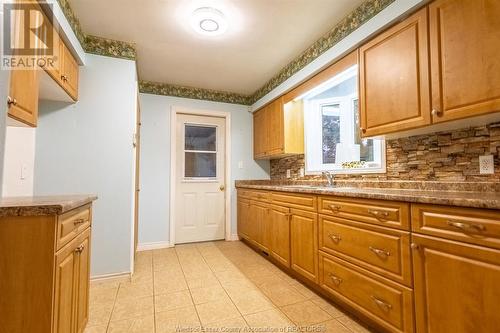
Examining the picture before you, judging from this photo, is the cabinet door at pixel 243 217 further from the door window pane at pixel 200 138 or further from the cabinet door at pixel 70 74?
the cabinet door at pixel 70 74

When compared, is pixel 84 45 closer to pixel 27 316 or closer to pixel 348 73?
pixel 27 316

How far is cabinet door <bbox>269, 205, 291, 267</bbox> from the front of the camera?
2461 millimetres

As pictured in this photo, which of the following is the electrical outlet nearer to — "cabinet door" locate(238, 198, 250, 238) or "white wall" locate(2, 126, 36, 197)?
"cabinet door" locate(238, 198, 250, 238)

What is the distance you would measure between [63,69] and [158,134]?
160 centimetres

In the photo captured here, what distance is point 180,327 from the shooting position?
5.40 ft

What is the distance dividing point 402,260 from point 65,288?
1.70 metres

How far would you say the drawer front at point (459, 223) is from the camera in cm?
101

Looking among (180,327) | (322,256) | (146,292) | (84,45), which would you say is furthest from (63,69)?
(322,256)

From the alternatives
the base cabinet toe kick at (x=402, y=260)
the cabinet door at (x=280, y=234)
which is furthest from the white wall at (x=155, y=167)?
the base cabinet toe kick at (x=402, y=260)

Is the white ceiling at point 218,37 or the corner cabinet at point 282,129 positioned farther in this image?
the corner cabinet at point 282,129

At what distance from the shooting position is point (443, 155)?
68.2 inches

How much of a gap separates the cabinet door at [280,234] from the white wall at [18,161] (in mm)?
2282

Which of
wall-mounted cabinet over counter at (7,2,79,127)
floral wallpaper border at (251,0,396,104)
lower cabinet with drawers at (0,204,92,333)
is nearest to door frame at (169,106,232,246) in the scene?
floral wallpaper border at (251,0,396,104)

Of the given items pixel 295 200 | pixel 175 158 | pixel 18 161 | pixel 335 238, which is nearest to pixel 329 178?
pixel 295 200
